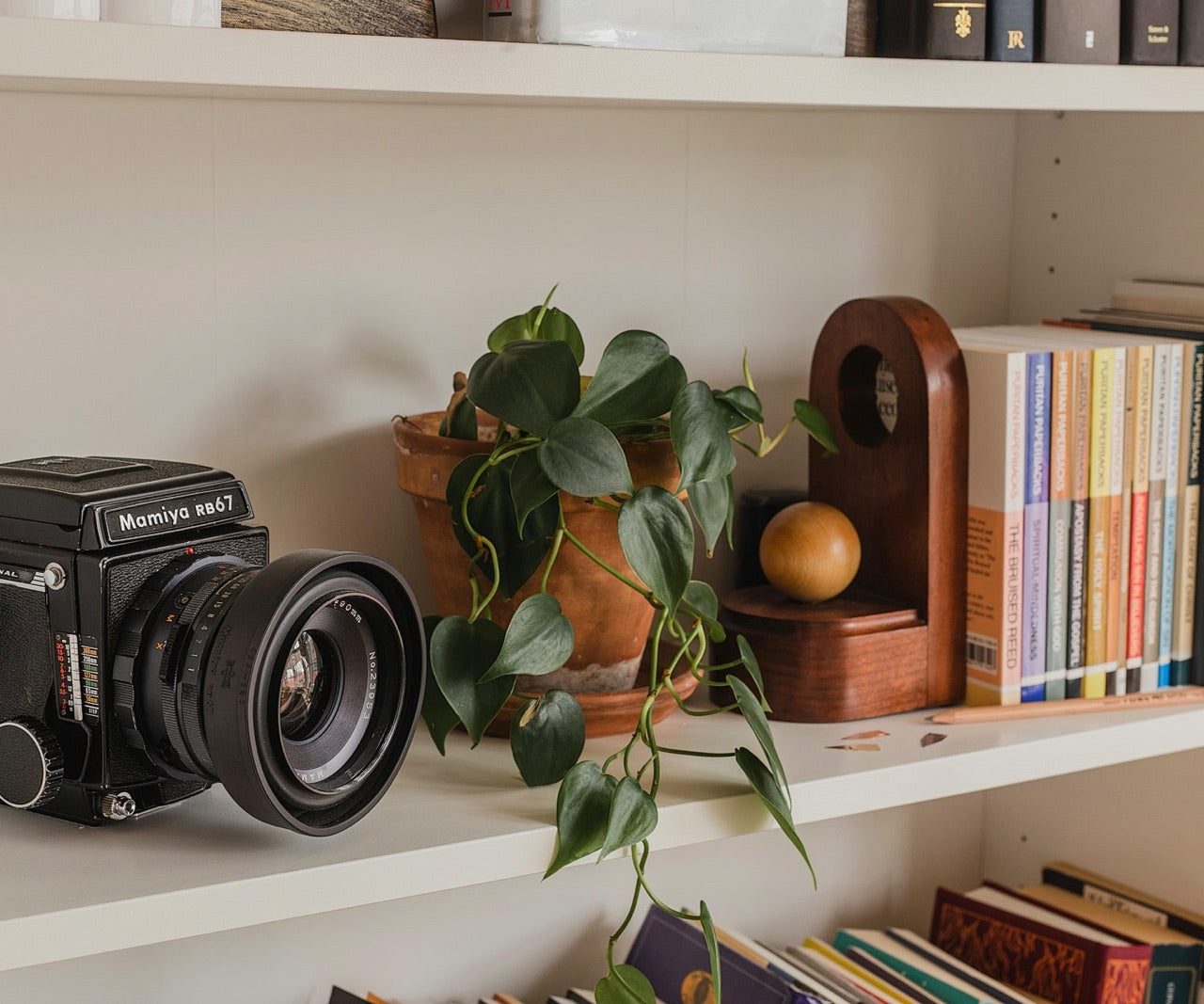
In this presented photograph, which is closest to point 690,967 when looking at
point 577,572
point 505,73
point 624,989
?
point 624,989

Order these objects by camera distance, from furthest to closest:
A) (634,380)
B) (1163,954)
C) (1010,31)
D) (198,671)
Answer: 1. (1163,954)
2. (1010,31)
3. (634,380)
4. (198,671)

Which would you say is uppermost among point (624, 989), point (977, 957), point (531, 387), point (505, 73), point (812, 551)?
point (505, 73)

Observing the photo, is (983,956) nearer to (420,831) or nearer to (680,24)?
(420,831)

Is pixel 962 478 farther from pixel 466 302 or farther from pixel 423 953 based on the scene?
pixel 423 953

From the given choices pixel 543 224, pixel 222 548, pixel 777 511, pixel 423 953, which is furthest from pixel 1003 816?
pixel 222 548

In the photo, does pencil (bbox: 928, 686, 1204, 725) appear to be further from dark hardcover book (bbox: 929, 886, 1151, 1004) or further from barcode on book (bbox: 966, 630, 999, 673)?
dark hardcover book (bbox: 929, 886, 1151, 1004)

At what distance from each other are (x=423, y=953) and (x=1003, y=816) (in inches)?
21.1

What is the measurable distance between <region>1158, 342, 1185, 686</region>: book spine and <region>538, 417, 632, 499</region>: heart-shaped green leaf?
46 cm

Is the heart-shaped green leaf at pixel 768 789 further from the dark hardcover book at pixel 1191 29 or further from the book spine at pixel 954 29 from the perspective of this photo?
the dark hardcover book at pixel 1191 29

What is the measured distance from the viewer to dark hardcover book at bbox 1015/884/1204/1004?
3.68 feet

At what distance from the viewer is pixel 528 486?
0.78 m

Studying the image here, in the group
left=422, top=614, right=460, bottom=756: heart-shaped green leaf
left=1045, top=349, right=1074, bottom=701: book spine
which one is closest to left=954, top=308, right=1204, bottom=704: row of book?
left=1045, top=349, right=1074, bottom=701: book spine

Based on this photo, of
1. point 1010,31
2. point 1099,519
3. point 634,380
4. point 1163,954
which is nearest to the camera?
point 634,380

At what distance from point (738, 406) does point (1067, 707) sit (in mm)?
329
